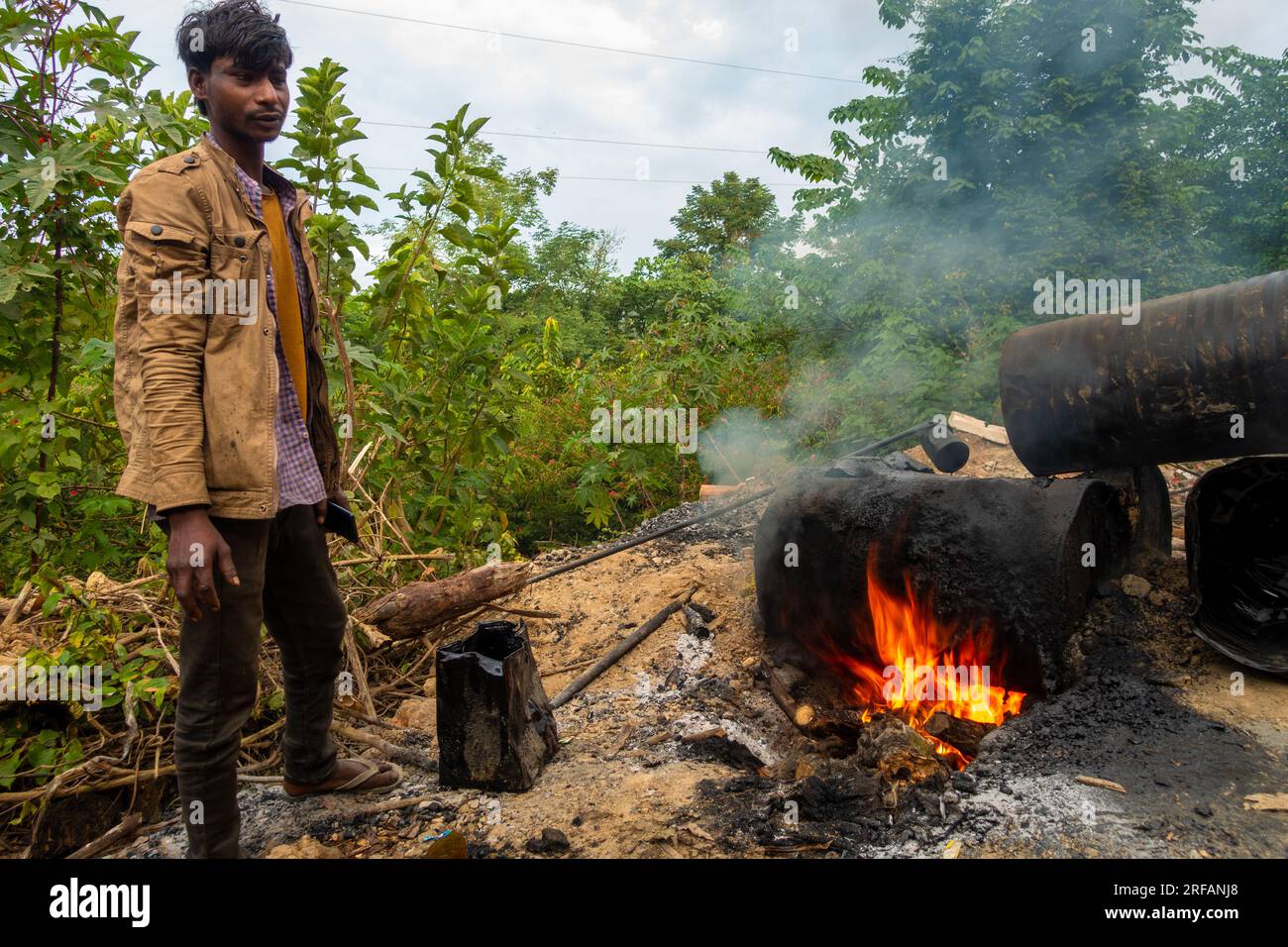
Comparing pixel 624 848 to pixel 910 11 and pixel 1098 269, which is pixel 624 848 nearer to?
pixel 1098 269

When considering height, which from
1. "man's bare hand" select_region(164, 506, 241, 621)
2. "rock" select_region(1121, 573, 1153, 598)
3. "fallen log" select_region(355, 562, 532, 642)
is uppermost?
"man's bare hand" select_region(164, 506, 241, 621)

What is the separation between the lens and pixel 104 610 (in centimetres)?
348

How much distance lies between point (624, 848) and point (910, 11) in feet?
42.2

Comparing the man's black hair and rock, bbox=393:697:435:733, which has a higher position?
the man's black hair

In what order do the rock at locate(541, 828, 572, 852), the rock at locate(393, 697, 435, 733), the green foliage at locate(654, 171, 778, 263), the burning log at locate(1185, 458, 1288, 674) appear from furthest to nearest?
the green foliage at locate(654, 171, 778, 263)
the rock at locate(393, 697, 435, 733)
the burning log at locate(1185, 458, 1288, 674)
the rock at locate(541, 828, 572, 852)

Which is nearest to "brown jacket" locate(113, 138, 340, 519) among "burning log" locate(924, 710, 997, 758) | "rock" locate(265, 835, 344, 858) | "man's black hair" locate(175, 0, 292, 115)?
"man's black hair" locate(175, 0, 292, 115)

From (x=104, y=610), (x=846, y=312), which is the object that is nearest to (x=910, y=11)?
(x=846, y=312)

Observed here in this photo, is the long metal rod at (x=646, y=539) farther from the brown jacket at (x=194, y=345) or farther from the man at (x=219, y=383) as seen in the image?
the brown jacket at (x=194, y=345)

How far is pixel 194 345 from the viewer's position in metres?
2.26

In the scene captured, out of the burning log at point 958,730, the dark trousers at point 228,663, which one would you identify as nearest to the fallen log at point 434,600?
the dark trousers at point 228,663

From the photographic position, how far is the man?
2.19 metres

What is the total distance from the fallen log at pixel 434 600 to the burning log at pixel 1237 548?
3258 mm

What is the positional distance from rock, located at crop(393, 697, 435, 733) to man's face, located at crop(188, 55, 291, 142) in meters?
2.66

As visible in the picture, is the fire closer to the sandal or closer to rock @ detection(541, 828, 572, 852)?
rock @ detection(541, 828, 572, 852)
